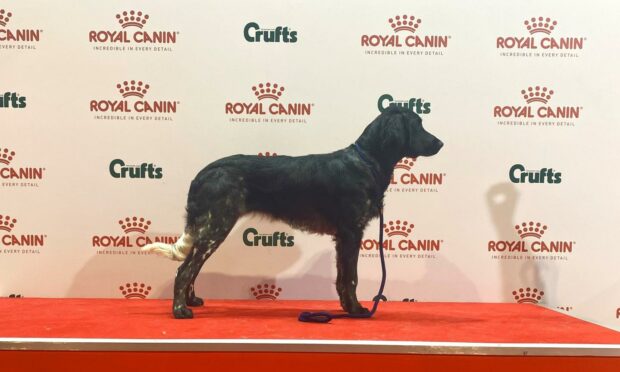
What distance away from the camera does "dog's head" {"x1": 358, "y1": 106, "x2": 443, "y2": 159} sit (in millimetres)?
2164

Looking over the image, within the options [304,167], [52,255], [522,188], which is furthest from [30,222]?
[522,188]

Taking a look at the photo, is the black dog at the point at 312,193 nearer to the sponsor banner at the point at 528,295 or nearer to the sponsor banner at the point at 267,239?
the sponsor banner at the point at 267,239

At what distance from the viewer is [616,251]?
9.09 ft

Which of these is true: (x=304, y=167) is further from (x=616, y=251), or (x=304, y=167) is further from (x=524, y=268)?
(x=616, y=251)

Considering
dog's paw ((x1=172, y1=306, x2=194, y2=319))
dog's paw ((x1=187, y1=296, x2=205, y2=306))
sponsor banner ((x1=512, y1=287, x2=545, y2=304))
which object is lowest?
sponsor banner ((x1=512, y1=287, x2=545, y2=304))

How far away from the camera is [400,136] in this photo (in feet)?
7.11

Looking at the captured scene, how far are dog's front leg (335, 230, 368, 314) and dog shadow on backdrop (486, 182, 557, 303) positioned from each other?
3.48ft

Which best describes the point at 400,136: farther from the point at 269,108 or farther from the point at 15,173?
the point at 15,173

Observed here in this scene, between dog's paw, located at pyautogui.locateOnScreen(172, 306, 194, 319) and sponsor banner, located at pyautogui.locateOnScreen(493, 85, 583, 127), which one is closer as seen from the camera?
dog's paw, located at pyautogui.locateOnScreen(172, 306, 194, 319)

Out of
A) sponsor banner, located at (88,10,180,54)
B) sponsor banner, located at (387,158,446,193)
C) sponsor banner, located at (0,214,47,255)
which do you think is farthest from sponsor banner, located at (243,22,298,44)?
sponsor banner, located at (0,214,47,255)

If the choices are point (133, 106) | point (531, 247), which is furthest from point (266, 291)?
point (531, 247)

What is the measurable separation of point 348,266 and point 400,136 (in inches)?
24.8

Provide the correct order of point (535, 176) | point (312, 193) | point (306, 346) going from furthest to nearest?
point (535, 176)
point (312, 193)
point (306, 346)

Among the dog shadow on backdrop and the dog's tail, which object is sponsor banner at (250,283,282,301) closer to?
the dog's tail
